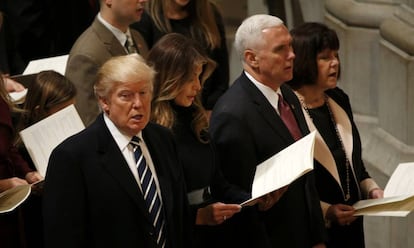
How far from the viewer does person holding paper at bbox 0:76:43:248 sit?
4512 millimetres

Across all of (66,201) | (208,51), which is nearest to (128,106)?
(66,201)

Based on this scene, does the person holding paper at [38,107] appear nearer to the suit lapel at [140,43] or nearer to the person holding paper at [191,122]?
the person holding paper at [191,122]

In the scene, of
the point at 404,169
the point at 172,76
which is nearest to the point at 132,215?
the point at 172,76

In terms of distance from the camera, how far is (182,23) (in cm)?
588

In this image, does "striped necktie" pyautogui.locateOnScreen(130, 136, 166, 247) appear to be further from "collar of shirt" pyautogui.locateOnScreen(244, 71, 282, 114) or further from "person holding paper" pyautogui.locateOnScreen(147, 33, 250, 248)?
"collar of shirt" pyautogui.locateOnScreen(244, 71, 282, 114)

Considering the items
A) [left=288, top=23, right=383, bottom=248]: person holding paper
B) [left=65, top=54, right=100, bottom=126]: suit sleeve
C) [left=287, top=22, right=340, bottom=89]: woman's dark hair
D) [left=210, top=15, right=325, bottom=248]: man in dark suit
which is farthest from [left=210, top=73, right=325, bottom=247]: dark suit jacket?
[left=65, top=54, right=100, bottom=126]: suit sleeve

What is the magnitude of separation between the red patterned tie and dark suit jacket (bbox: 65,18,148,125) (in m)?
0.85

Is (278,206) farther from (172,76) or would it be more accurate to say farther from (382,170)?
(382,170)

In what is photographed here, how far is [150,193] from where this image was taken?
4133mm

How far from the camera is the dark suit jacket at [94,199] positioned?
396 centimetres

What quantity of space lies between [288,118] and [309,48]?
18.6 inches

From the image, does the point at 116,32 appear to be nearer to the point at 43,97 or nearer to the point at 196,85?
the point at 43,97

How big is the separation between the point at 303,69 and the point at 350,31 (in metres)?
1.41

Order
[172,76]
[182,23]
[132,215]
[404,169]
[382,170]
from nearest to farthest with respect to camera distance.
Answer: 1. [132,215]
2. [172,76]
3. [404,169]
4. [182,23]
5. [382,170]
